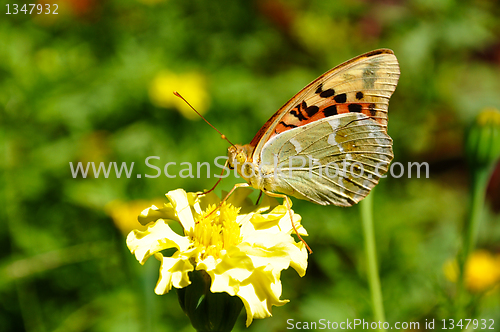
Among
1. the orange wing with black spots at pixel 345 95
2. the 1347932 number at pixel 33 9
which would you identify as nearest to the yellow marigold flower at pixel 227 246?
the orange wing with black spots at pixel 345 95

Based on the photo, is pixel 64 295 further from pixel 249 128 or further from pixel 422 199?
pixel 422 199

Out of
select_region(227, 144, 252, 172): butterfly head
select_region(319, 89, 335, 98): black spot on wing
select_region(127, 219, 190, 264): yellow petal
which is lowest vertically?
select_region(127, 219, 190, 264): yellow petal

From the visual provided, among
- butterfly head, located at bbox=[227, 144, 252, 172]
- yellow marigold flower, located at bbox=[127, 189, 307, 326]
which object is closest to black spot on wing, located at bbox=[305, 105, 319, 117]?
butterfly head, located at bbox=[227, 144, 252, 172]

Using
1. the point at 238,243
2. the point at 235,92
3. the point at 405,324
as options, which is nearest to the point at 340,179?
the point at 238,243

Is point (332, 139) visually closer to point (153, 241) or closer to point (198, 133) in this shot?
point (153, 241)

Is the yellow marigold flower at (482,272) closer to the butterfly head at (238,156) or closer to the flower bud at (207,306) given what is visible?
the butterfly head at (238,156)

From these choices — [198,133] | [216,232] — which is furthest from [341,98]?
[198,133]

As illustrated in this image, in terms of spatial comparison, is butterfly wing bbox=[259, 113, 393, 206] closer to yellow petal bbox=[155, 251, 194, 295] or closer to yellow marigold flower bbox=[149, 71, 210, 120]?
yellow petal bbox=[155, 251, 194, 295]
